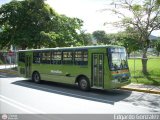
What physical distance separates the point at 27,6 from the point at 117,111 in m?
28.9

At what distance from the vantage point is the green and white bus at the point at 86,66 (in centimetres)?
1391

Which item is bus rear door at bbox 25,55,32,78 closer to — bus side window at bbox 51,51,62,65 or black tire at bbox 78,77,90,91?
bus side window at bbox 51,51,62,65

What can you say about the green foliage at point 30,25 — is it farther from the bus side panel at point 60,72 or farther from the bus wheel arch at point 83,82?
the bus wheel arch at point 83,82

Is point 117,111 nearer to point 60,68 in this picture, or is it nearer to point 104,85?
point 104,85

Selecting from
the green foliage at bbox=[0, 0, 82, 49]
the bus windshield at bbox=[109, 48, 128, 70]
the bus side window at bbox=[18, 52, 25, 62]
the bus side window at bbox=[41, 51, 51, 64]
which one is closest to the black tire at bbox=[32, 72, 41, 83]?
the bus side window at bbox=[41, 51, 51, 64]

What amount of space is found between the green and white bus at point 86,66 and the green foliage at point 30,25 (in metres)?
14.2

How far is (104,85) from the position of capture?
1391cm

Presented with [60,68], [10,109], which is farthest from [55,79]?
[10,109]

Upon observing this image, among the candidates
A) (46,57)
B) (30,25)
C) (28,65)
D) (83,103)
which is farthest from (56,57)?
(30,25)

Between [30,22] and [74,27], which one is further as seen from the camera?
[74,27]

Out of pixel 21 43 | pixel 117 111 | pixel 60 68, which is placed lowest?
pixel 117 111

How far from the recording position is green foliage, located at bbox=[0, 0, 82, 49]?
3347 cm

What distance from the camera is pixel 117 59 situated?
14.4 metres

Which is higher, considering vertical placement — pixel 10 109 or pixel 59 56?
pixel 59 56
